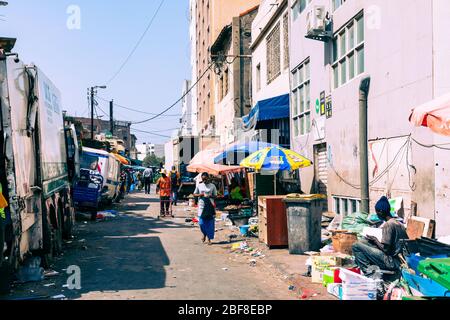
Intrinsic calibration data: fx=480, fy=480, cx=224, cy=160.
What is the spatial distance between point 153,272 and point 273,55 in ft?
46.5

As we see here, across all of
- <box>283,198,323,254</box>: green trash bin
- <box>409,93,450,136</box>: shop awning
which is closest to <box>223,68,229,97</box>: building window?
<box>283,198,323,254</box>: green trash bin

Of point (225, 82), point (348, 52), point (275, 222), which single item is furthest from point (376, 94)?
point (225, 82)

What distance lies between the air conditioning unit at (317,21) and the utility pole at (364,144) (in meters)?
3.05

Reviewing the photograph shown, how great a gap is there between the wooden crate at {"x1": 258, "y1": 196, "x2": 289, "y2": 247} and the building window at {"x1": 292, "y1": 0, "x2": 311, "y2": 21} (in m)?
7.43

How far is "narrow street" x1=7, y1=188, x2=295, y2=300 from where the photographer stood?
7016 millimetres

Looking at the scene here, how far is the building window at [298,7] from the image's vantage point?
1559 centimetres

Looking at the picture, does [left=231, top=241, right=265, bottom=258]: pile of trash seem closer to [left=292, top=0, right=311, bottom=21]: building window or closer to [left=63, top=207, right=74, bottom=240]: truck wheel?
[left=63, top=207, right=74, bottom=240]: truck wheel

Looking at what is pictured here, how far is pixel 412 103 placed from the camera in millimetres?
8617

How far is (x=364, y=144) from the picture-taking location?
1073 centimetres

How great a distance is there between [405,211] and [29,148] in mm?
6797

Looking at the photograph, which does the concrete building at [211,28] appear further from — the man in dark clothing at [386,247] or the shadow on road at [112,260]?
the man in dark clothing at [386,247]

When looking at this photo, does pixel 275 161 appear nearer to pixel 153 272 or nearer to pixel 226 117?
pixel 153 272
